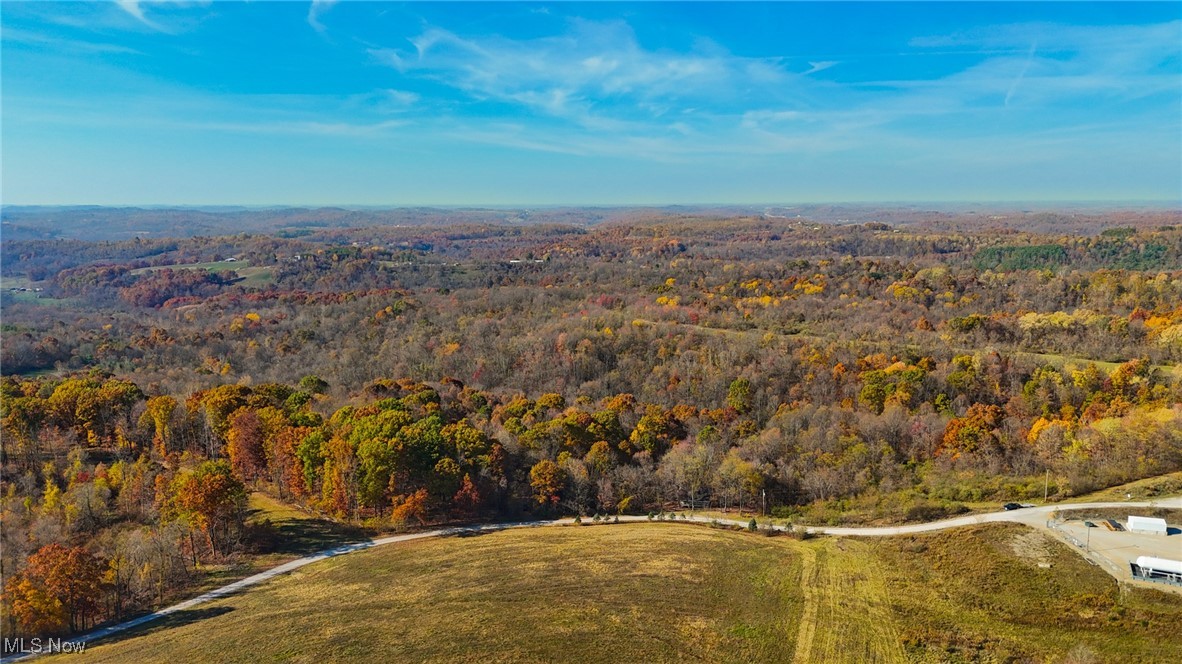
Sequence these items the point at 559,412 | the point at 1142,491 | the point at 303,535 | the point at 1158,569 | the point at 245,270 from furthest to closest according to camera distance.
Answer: the point at 245,270
the point at 559,412
the point at 303,535
the point at 1142,491
the point at 1158,569

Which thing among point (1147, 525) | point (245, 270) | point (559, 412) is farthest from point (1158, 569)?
point (245, 270)

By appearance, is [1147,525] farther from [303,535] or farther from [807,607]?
[303,535]

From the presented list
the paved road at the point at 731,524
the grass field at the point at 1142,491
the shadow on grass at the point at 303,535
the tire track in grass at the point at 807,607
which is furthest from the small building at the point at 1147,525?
the shadow on grass at the point at 303,535

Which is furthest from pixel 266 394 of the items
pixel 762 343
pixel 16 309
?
pixel 16 309

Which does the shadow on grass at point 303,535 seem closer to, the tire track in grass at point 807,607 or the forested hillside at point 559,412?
the forested hillside at point 559,412

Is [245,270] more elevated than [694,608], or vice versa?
[245,270]

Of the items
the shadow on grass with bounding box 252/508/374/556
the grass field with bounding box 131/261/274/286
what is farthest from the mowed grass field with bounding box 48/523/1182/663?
the grass field with bounding box 131/261/274/286
